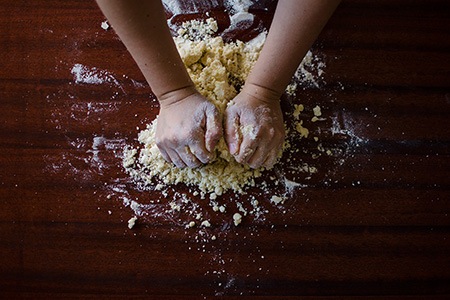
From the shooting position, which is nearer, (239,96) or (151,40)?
(151,40)

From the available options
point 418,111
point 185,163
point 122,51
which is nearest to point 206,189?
point 185,163

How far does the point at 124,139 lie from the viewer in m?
0.78

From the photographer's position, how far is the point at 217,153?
73cm

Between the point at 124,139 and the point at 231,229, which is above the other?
the point at 124,139

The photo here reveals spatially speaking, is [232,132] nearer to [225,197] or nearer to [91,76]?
[225,197]

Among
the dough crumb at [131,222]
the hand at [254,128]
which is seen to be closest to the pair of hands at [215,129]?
the hand at [254,128]

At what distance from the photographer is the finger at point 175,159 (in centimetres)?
72

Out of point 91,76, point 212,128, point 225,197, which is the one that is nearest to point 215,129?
point 212,128

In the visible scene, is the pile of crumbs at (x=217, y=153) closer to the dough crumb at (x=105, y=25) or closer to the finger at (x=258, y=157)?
the finger at (x=258, y=157)

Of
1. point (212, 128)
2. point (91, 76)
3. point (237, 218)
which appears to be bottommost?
point (237, 218)

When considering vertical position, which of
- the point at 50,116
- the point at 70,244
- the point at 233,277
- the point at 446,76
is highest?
the point at 50,116

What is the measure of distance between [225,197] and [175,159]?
10cm

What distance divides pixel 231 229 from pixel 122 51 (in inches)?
14.1

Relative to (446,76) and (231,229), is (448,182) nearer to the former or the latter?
(446,76)
